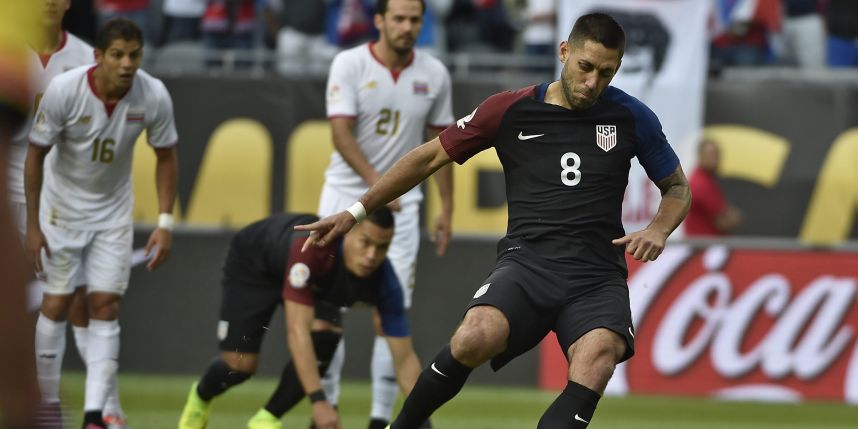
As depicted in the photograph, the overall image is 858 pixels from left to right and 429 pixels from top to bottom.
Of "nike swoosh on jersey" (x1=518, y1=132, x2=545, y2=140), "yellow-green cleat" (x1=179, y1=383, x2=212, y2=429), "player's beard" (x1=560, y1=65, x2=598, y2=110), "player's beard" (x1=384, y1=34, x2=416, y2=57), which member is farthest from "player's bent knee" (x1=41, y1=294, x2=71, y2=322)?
"player's beard" (x1=560, y1=65, x2=598, y2=110)

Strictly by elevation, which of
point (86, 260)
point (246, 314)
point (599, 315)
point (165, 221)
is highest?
point (599, 315)

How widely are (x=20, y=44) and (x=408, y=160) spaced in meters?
3.22

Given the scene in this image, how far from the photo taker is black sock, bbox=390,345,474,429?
647cm

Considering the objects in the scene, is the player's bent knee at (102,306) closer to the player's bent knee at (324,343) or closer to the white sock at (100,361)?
the white sock at (100,361)

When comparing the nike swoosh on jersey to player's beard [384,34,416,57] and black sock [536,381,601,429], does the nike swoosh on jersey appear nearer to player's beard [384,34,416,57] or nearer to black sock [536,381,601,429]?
black sock [536,381,601,429]

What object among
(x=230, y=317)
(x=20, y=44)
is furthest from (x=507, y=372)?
(x=20, y=44)

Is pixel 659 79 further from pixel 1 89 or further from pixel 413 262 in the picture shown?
pixel 1 89

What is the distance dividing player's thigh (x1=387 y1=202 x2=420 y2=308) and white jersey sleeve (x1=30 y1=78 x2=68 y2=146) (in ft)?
7.47

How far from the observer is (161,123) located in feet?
29.4

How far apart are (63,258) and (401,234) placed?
2211mm

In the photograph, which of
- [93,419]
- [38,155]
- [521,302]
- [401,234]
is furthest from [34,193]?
[521,302]

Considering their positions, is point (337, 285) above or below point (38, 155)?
below

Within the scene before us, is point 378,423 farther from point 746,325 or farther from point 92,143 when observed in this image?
point 746,325

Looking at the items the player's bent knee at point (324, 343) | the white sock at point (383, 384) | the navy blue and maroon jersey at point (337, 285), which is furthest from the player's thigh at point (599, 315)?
the white sock at point (383, 384)
